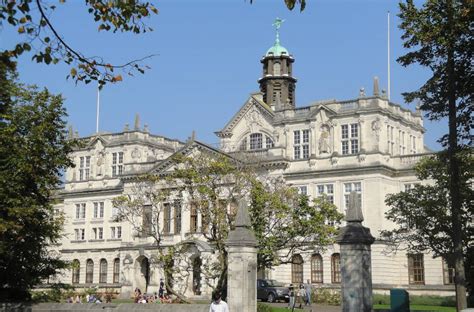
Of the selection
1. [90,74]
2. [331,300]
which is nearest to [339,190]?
[331,300]

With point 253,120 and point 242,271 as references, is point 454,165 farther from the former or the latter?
point 253,120

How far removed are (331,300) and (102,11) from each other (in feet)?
137

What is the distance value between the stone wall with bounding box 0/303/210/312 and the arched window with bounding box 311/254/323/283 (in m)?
35.1

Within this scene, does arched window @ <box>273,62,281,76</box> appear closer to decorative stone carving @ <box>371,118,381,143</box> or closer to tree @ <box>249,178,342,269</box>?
decorative stone carving @ <box>371,118,381,143</box>

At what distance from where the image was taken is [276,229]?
4147 cm

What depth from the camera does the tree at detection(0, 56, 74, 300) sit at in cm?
2903

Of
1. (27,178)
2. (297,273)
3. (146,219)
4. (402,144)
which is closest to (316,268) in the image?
(297,273)

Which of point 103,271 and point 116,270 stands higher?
point 116,270

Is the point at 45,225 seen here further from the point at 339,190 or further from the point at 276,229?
the point at 339,190

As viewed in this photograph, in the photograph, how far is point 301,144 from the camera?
2466 inches

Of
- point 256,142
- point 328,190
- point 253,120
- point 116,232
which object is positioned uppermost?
point 253,120

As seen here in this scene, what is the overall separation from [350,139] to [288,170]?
6.10 m

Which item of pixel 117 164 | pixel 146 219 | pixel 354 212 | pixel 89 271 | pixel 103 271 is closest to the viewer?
pixel 354 212

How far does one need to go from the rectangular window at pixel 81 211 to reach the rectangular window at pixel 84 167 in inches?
120
